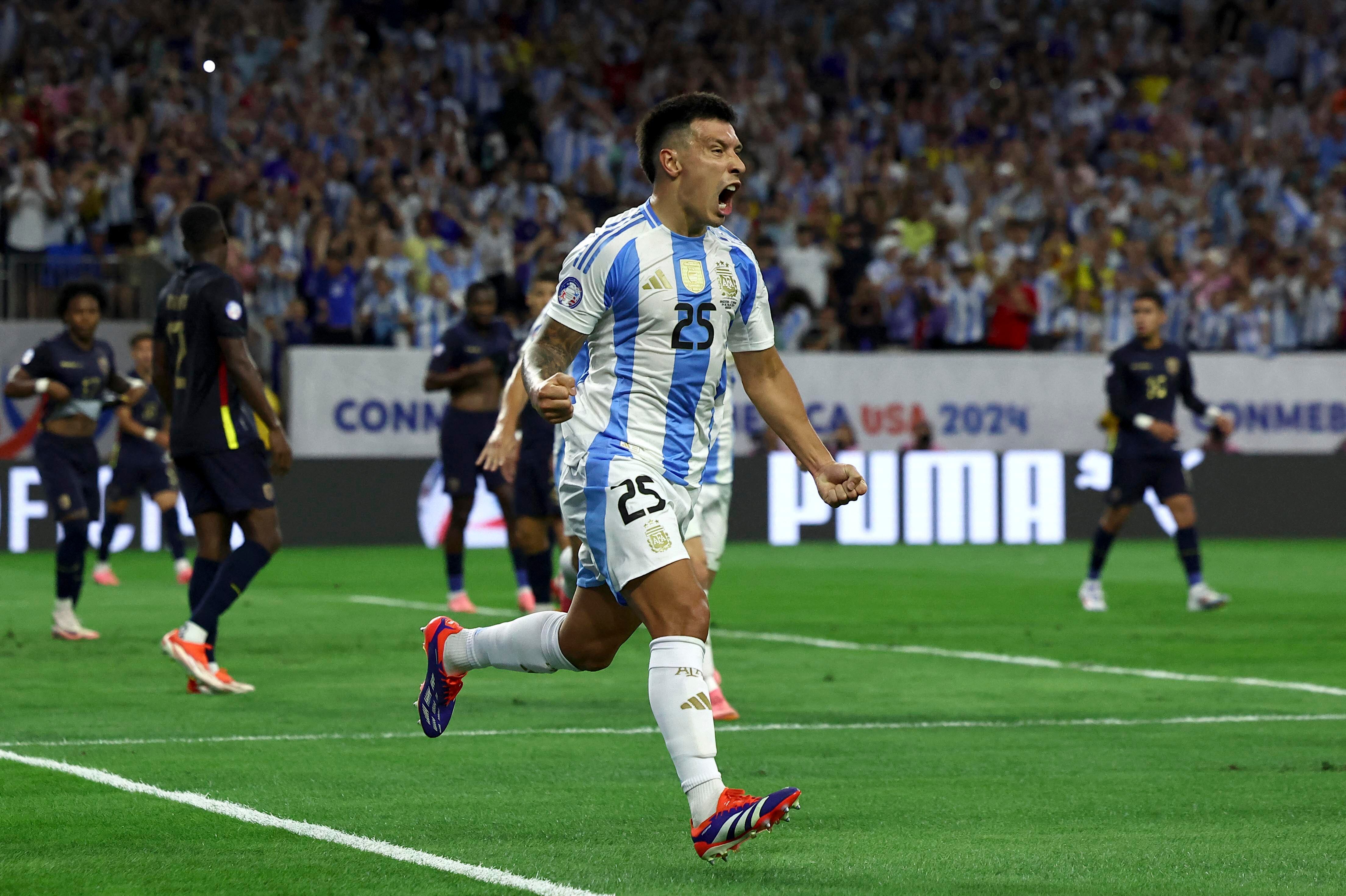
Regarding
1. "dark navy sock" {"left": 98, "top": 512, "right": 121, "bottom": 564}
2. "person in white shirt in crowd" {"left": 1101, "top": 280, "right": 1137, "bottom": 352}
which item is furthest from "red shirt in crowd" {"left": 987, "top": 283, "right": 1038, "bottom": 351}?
"dark navy sock" {"left": 98, "top": 512, "right": 121, "bottom": 564}

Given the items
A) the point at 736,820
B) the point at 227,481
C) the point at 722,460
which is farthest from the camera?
the point at 227,481

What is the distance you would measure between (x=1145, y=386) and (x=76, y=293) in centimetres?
836

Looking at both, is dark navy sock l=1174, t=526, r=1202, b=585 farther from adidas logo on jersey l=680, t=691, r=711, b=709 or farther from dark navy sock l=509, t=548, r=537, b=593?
adidas logo on jersey l=680, t=691, r=711, b=709

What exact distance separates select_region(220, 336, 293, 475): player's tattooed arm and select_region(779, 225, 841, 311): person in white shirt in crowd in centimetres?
1532

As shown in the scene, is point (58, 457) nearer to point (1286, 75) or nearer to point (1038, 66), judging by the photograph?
point (1038, 66)

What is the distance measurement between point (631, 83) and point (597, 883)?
2311 cm

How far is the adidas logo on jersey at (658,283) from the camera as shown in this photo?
19.2 feet

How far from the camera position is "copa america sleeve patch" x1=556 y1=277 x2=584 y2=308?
231 inches

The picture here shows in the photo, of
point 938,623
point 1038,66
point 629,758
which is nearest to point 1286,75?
point 1038,66

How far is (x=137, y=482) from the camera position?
687 inches

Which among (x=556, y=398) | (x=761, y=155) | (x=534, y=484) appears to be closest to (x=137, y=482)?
(x=534, y=484)

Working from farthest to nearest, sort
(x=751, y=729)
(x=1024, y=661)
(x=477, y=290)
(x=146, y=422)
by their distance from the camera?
(x=146, y=422)
(x=477, y=290)
(x=1024, y=661)
(x=751, y=729)

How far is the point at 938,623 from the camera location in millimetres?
13938

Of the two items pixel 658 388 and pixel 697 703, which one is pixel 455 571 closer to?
pixel 658 388
